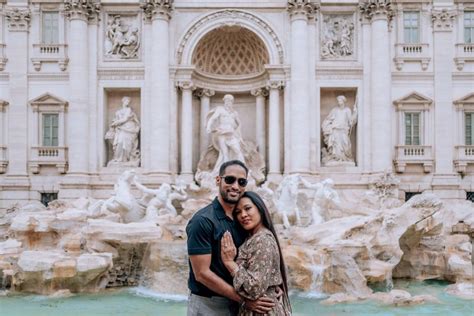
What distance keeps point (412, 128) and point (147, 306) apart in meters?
14.1

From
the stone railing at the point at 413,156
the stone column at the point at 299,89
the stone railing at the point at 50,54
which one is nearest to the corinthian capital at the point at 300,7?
the stone column at the point at 299,89

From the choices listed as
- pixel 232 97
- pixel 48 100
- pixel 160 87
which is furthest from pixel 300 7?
pixel 48 100

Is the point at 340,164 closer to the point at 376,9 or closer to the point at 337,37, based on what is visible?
the point at 337,37

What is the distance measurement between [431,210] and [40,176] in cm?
1501

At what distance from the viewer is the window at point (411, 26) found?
70.4 feet

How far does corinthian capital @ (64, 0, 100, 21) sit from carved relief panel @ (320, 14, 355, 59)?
9261 millimetres

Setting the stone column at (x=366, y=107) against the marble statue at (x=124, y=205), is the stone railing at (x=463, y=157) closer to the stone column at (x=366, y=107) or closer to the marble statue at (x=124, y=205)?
the stone column at (x=366, y=107)

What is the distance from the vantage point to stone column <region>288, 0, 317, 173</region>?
67.5ft

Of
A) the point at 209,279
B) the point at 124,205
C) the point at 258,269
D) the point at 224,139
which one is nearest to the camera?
the point at 258,269

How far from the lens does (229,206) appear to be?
4.20 m

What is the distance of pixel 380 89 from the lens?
2066 centimetres

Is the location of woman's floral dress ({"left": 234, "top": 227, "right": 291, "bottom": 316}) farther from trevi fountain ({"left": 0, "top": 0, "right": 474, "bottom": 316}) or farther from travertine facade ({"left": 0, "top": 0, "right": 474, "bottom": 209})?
travertine facade ({"left": 0, "top": 0, "right": 474, "bottom": 209})

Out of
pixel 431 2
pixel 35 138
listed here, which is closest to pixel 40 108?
pixel 35 138

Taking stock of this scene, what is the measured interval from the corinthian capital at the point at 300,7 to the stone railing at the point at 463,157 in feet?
26.6
